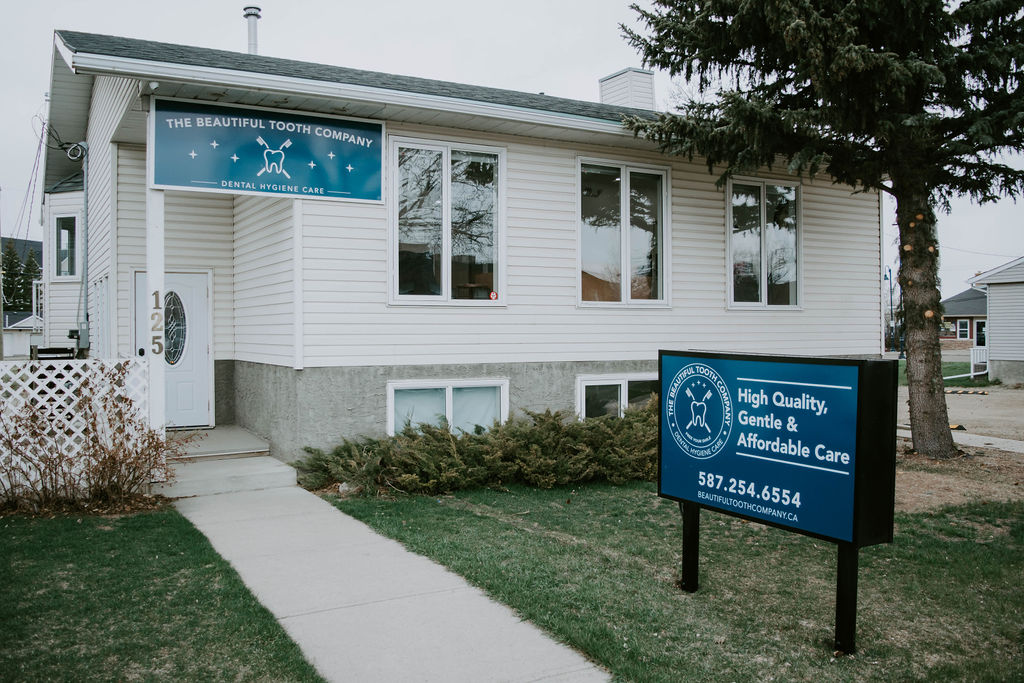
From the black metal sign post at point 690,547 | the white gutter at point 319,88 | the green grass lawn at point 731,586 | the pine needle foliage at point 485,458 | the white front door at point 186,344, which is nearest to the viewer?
the green grass lawn at point 731,586

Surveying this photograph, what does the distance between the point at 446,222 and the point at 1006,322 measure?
25.2 m

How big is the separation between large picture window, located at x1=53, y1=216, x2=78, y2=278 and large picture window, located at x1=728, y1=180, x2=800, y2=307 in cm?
1623

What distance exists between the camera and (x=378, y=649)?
4.10 metres

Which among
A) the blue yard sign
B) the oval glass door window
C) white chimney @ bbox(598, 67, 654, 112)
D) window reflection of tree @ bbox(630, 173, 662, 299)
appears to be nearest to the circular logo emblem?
the blue yard sign

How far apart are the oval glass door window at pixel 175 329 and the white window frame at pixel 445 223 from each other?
362cm

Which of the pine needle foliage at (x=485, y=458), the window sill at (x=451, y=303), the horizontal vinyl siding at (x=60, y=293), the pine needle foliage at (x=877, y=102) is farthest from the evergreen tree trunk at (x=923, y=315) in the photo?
the horizontal vinyl siding at (x=60, y=293)

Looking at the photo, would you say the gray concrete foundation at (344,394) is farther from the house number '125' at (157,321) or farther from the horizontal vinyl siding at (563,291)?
the house number '125' at (157,321)

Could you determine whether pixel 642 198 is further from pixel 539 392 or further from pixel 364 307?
pixel 364 307

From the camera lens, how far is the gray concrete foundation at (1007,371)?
26.6 meters

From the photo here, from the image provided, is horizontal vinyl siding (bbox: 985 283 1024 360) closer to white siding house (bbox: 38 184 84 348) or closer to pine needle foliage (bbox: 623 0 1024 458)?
pine needle foliage (bbox: 623 0 1024 458)

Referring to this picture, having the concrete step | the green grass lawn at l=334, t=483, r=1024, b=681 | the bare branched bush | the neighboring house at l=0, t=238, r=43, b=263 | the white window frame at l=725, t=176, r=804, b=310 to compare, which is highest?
the neighboring house at l=0, t=238, r=43, b=263

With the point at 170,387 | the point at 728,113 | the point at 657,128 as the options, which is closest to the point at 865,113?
the point at 728,113

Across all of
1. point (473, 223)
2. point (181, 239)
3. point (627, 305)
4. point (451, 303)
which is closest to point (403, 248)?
point (451, 303)

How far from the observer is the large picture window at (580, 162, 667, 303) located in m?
10.5
